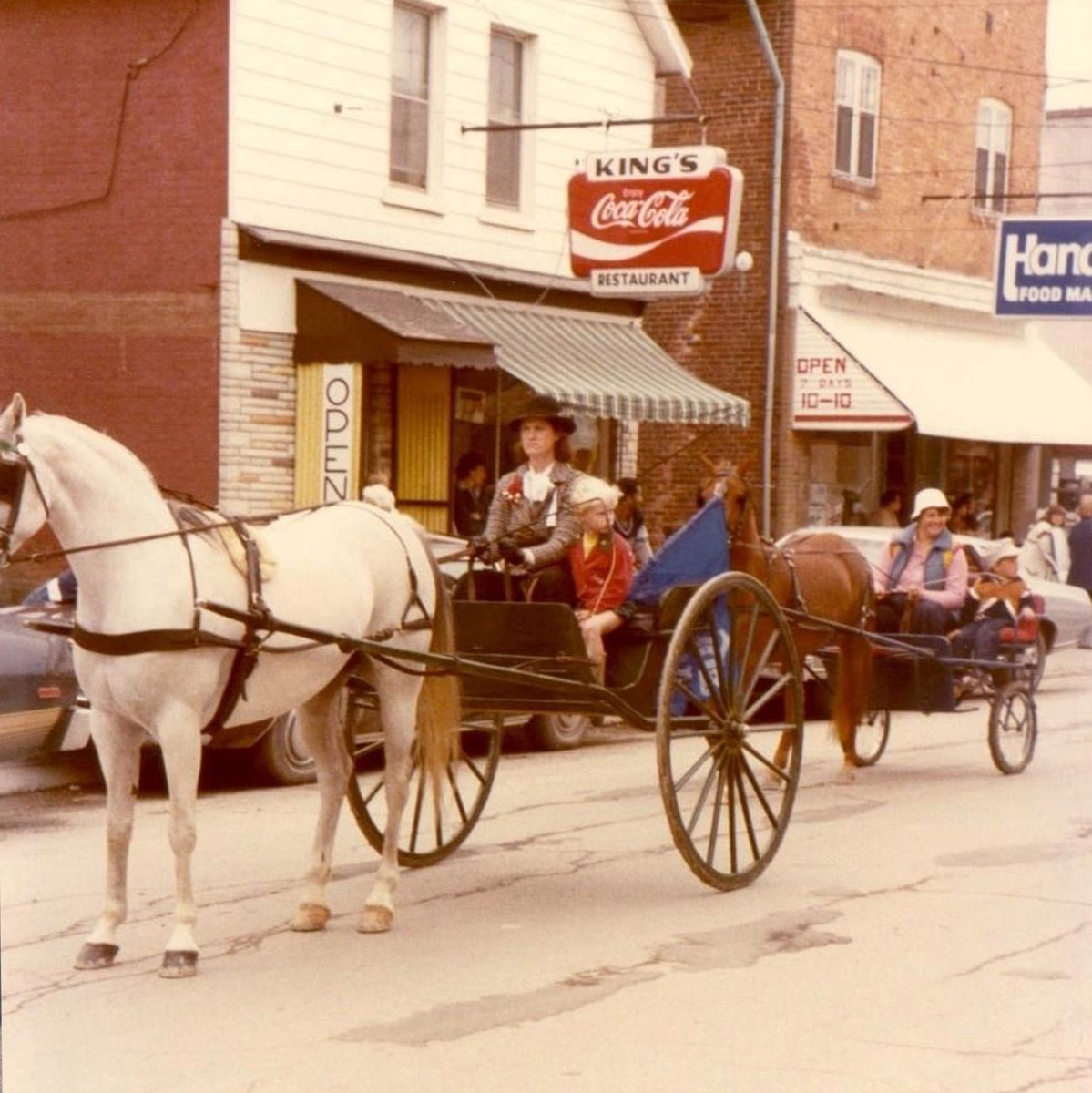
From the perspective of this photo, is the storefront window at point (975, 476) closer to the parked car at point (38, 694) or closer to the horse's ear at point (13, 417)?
the parked car at point (38, 694)

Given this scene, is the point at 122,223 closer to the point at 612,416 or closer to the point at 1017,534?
the point at 612,416

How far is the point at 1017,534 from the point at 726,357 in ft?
24.4

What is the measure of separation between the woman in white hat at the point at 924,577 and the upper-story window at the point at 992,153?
17396mm

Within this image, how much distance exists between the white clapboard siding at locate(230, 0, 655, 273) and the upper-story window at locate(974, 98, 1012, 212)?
7.74 m

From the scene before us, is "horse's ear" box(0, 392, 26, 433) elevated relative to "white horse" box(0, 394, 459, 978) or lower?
elevated

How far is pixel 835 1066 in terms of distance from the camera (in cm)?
620

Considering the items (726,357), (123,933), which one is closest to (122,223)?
(726,357)

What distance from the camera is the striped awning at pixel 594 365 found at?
67.1 ft

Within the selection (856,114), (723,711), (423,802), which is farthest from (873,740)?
(856,114)

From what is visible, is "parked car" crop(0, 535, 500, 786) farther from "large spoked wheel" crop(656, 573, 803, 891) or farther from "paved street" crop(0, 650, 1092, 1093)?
"large spoked wheel" crop(656, 573, 803, 891)

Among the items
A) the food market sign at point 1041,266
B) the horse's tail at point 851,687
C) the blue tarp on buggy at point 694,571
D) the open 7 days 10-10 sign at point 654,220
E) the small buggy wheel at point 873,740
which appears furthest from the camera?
the food market sign at point 1041,266

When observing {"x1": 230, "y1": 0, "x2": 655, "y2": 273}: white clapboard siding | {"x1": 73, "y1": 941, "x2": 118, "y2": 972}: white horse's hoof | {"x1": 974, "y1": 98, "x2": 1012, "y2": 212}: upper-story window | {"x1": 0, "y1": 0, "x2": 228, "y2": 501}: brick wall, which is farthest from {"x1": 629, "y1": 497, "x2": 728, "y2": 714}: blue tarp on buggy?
{"x1": 974, "y1": 98, "x2": 1012, "y2": 212}: upper-story window

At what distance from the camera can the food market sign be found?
22.5 metres

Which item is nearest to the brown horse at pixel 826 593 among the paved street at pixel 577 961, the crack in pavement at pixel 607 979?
the paved street at pixel 577 961
